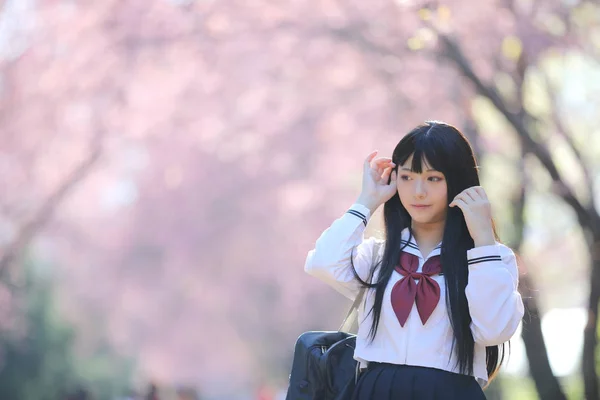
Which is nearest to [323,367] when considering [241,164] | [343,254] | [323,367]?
[323,367]

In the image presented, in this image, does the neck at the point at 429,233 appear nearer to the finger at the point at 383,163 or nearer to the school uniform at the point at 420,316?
the school uniform at the point at 420,316

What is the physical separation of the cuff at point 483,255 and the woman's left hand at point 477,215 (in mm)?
23

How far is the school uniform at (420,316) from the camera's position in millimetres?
2225

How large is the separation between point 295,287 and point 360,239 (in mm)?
14308

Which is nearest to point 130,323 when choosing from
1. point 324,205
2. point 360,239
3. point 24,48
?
point 324,205

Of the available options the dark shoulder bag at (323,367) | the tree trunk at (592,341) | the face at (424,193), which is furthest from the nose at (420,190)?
the tree trunk at (592,341)

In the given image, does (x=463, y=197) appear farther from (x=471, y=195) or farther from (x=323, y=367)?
(x=323, y=367)

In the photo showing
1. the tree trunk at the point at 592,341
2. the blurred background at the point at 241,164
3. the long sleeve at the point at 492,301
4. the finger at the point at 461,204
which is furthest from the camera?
the blurred background at the point at 241,164

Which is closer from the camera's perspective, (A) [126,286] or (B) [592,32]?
(B) [592,32]

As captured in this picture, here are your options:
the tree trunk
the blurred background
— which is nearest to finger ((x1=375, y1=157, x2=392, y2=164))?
the blurred background

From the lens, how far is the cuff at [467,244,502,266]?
2254 millimetres

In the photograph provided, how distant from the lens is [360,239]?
2.47 meters

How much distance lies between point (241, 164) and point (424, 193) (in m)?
12.3

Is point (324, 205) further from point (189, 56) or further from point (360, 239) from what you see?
point (360, 239)
